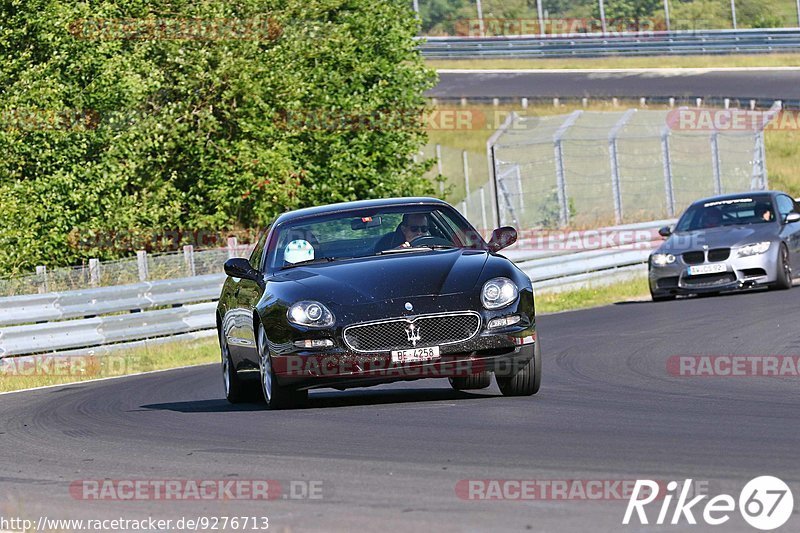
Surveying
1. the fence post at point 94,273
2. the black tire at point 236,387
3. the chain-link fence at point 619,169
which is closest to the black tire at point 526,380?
the black tire at point 236,387

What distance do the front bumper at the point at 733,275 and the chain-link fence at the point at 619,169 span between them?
5.70 metres

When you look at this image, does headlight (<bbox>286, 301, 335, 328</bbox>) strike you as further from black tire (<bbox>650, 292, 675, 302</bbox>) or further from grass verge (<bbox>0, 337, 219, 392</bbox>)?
black tire (<bbox>650, 292, 675, 302</bbox>)

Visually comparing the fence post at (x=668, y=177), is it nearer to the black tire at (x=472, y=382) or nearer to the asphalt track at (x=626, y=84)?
the asphalt track at (x=626, y=84)

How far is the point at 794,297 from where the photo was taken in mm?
19344

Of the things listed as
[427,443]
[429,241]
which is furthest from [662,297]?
[427,443]

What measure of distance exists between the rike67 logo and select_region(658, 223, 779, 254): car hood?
1449 centimetres

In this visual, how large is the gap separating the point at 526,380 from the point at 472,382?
3.48ft

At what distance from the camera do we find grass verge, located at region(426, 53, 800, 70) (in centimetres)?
5572

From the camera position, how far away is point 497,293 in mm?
9992

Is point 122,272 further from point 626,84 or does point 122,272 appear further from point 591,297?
point 626,84

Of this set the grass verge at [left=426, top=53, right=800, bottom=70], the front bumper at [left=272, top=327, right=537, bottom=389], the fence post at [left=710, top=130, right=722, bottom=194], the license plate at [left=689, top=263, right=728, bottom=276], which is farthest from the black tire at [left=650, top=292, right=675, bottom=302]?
the grass verge at [left=426, top=53, right=800, bottom=70]

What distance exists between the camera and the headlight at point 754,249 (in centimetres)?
2050

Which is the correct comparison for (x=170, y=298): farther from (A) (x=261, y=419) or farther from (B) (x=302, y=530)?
(B) (x=302, y=530)

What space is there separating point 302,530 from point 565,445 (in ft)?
7.28
